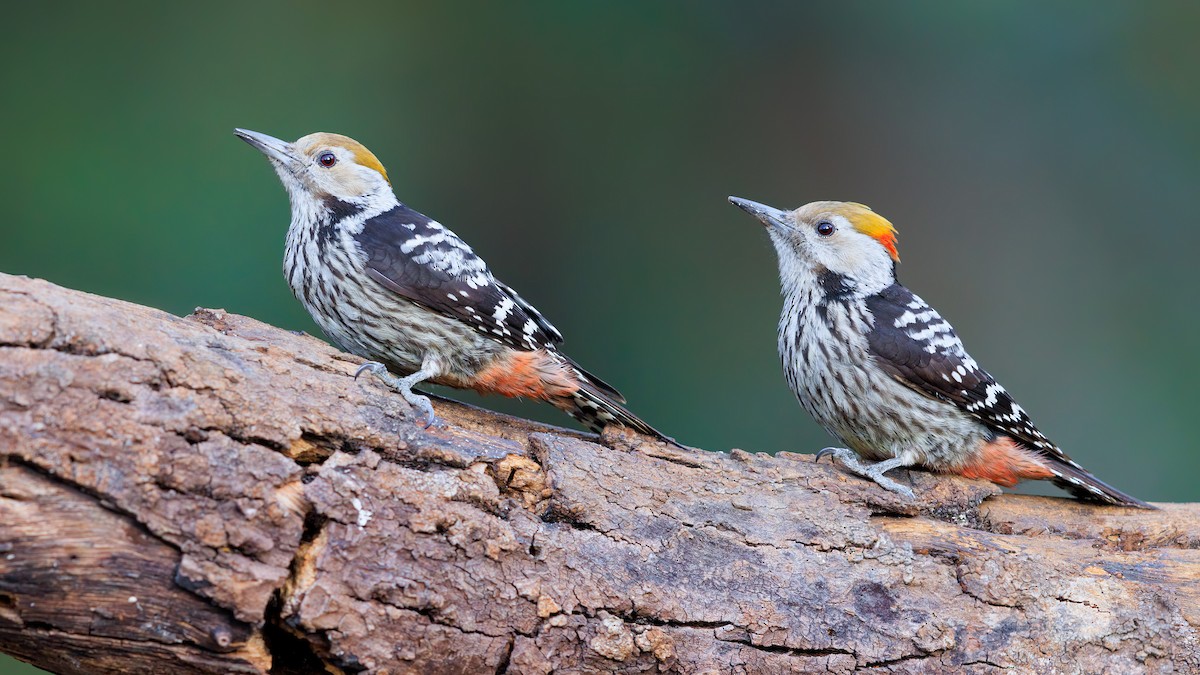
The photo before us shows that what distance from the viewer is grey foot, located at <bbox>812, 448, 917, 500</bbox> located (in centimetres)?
339

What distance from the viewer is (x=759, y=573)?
283cm

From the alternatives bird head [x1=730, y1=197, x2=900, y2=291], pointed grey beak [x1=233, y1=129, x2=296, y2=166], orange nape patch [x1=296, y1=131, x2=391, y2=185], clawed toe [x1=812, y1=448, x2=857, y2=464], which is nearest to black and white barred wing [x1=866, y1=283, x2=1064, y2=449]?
bird head [x1=730, y1=197, x2=900, y2=291]

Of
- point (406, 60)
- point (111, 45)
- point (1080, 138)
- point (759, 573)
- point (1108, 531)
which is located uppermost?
point (1080, 138)

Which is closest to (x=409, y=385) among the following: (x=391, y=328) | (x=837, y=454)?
(x=391, y=328)

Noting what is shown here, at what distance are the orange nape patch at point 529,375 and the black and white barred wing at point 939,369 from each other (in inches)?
44.4

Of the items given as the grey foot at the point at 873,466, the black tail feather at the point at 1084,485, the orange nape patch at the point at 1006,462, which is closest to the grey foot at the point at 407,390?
the grey foot at the point at 873,466

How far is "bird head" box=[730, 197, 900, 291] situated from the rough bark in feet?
3.08

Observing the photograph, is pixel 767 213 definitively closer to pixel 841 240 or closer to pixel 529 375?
pixel 841 240

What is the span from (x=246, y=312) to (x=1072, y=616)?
424 centimetres

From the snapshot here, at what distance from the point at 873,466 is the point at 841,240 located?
3.06ft

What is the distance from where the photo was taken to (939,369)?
144 inches

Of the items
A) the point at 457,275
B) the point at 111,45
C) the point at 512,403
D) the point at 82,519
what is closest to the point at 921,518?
the point at 457,275

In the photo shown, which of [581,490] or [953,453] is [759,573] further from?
[953,453]

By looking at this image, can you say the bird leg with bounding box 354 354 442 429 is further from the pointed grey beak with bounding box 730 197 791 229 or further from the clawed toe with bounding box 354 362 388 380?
the pointed grey beak with bounding box 730 197 791 229
